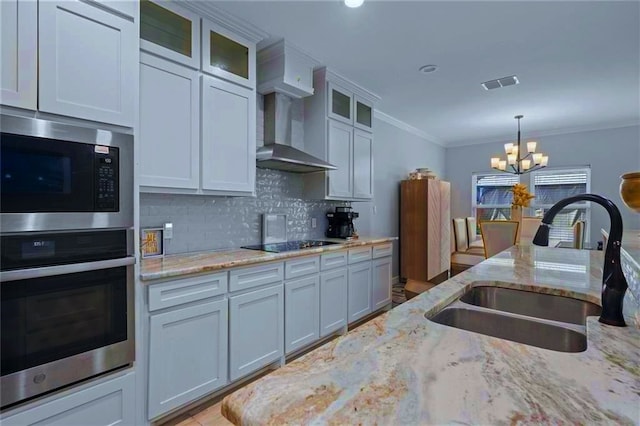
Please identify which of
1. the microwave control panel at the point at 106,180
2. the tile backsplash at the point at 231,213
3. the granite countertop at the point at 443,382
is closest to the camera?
the granite countertop at the point at 443,382

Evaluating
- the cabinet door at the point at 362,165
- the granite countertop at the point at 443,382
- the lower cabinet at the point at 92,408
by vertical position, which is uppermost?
the cabinet door at the point at 362,165

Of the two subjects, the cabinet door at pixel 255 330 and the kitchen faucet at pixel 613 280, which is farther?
the cabinet door at pixel 255 330

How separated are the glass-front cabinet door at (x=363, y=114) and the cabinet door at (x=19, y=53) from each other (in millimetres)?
2808

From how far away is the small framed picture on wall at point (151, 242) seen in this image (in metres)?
2.18

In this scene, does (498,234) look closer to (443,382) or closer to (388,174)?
(388,174)

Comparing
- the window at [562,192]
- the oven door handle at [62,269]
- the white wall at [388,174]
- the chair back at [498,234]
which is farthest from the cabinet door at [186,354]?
the window at [562,192]

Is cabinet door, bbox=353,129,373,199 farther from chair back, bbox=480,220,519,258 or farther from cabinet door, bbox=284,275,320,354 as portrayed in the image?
chair back, bbox=480,220,519,258

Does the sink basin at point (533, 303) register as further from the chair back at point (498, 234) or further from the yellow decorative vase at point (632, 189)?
the chair back at point (498, 234)

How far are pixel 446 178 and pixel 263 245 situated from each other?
5.18 m

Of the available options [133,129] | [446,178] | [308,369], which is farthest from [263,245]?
[446,178]

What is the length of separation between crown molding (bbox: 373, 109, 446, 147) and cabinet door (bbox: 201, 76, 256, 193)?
242 centimetres

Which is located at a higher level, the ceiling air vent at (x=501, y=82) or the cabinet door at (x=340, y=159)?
the ceiling air vent at (x=501, y=82)

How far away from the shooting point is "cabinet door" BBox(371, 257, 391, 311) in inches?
138

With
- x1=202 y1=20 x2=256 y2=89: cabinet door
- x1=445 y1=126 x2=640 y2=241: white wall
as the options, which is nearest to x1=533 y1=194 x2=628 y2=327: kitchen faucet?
x1=202 y1=20 x2=256 y2=89: cabinet door
